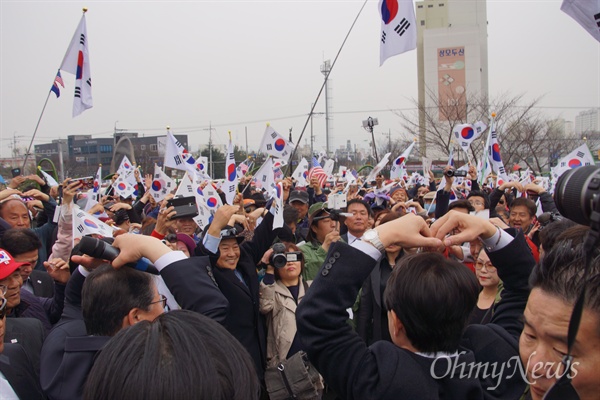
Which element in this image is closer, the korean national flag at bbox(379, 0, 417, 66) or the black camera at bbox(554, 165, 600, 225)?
the black camera at bbox(554, 165, 600, 225)

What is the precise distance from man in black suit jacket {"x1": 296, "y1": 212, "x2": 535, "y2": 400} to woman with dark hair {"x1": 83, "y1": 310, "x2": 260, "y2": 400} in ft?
2.15

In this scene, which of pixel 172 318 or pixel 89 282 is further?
pixel 89 282

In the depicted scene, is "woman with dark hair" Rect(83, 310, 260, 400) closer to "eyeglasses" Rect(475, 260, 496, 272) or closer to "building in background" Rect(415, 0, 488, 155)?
"eyeglasses" Rect(475, 260, 496, 272)

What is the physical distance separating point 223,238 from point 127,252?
5.86 feet

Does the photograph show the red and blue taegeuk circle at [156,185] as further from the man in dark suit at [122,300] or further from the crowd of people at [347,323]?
the man in dark suit at [122,300]

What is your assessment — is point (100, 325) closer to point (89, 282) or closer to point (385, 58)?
point (89, 282)

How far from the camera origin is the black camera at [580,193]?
1177 mm

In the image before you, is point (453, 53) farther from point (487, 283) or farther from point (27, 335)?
point (27, 335)

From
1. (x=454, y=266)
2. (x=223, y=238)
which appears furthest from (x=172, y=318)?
(x=223, y=238)

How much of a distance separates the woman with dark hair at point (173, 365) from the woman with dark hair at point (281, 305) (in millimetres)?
2896

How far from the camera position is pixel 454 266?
1.95m

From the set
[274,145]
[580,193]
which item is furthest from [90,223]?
[274,145]

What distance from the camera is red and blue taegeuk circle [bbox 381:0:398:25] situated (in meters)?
7.34

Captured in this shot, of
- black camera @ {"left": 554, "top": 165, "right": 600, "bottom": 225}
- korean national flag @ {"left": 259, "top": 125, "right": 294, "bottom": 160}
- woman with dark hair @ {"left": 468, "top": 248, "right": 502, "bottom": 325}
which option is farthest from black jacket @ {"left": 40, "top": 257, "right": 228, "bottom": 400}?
korean national flag @ {"left": 259, "top": 125, "right": 294, "bottom": 160}
